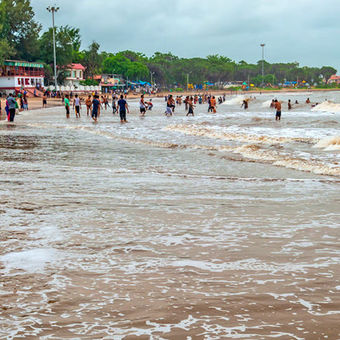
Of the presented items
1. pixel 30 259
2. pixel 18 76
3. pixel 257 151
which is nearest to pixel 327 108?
pixel 257 151

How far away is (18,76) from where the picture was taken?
81125 mm

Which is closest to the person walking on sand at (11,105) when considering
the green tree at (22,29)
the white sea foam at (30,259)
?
the white sea foam at (30,259)

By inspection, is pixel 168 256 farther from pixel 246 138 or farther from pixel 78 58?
pixel 78 58

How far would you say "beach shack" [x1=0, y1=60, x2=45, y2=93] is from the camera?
8062 cm

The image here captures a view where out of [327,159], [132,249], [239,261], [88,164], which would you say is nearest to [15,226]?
[132,249]

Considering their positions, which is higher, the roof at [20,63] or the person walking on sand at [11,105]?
the roof at [20,63]

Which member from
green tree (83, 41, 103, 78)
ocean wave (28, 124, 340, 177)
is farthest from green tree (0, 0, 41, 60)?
ocean wave (28, 124, 340, 177)

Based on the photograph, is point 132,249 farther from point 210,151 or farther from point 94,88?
point 94,88

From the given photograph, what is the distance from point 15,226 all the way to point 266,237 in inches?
109

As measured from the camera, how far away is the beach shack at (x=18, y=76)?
80625 mm

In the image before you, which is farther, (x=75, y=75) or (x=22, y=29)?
(x=75, y=75)

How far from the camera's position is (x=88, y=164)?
455 inches

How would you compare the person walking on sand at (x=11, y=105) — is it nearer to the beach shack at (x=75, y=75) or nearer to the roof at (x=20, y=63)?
the roof at (x=20, y=63)

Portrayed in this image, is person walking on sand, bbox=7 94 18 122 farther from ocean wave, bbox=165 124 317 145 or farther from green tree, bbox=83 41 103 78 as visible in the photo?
green tree, bbox=83 41 103 78
